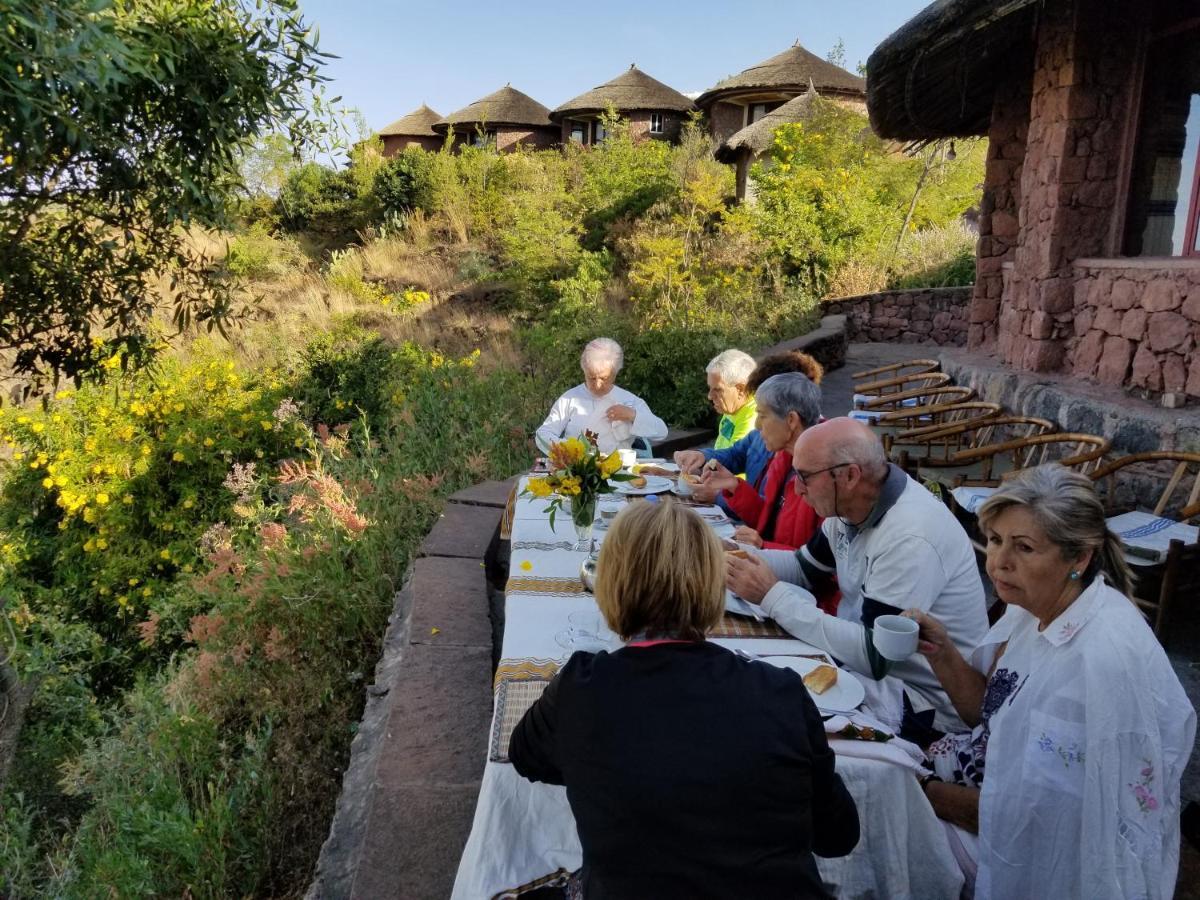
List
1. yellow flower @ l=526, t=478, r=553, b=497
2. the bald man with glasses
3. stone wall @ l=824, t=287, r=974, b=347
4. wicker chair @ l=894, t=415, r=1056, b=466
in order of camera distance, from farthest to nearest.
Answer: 1. stone wall @ l=824, t=287, r=974, b=347
2. wicker chair @ l=894, t=415, r=1056, b=466
3. yellow flower @ l=526, t=478, r=553, b=497
4. the bald man with glasses

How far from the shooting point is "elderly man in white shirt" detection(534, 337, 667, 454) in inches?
182

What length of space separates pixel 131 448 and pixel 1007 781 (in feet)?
23.1

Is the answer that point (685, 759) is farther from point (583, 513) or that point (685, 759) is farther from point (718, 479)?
point (718, 479)

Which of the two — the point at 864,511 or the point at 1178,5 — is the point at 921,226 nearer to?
the point at 1178,5

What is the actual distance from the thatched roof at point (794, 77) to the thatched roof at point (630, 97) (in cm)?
363

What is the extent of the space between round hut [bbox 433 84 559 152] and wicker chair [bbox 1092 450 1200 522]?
28930mm

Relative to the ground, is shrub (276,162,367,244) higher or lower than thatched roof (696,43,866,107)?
lower

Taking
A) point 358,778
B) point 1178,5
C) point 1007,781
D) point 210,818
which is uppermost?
point 1178,5

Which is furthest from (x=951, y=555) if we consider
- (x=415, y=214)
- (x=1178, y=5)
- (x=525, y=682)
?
(x=415, y=214)

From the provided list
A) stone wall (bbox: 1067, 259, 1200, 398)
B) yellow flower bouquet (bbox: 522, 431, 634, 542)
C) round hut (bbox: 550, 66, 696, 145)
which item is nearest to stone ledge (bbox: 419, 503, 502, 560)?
yellow flower bouquet (bbox: 522, 431, 634, 542)

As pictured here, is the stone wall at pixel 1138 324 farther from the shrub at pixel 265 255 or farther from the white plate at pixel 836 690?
the shrub at pixel 265 255

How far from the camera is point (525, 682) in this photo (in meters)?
1.88

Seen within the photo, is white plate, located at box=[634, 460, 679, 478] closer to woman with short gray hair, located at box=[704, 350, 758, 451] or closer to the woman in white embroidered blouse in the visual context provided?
woman with short gray hair, located at box=[704, 350, 758, 451]

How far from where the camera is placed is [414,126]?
111 feet
